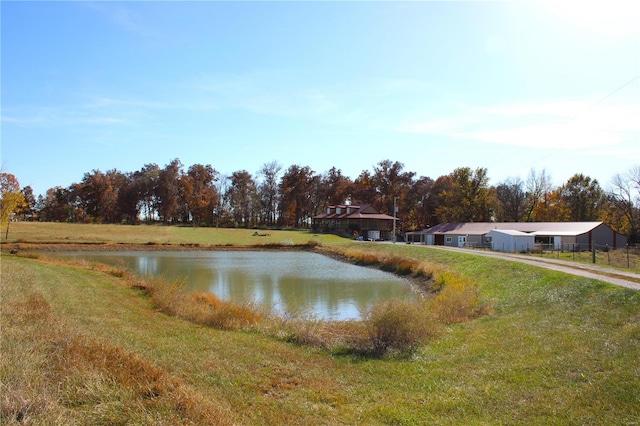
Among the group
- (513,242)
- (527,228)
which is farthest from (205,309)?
(527,228)

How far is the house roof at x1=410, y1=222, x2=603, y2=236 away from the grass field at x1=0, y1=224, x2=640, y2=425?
39071 mm

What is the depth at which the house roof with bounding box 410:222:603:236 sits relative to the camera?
1905 inches

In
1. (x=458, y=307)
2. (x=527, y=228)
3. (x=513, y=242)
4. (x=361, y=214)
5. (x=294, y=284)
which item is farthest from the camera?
(x=361, y=214)

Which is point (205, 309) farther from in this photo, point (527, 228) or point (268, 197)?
point (268, 197)

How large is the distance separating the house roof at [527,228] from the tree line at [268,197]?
10.6 metres

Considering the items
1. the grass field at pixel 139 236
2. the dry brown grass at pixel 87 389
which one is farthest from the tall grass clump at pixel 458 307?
the grass field at pixel 139 236

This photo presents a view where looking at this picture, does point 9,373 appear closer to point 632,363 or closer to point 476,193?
point 632,363

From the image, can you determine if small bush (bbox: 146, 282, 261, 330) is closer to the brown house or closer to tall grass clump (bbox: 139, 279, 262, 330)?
tall grass clump (bbox: 139, 279, 262, 330)

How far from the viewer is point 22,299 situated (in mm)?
11422

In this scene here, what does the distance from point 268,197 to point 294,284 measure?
66921mm

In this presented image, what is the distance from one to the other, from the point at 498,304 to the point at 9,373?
15675 millimetres

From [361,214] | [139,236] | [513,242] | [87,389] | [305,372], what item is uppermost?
[361,214]

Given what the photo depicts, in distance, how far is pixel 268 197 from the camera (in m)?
93.2

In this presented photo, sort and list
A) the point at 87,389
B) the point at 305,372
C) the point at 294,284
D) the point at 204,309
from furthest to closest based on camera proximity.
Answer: the point at 294,284 → the point at 204,309 → the point at 305,372 → the point at 87,389
